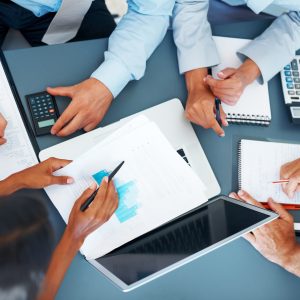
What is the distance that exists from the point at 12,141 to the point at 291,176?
671mm

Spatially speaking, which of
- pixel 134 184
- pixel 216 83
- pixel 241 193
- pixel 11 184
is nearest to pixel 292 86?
pixel 216 83

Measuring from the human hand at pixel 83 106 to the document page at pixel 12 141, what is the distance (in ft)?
0.24

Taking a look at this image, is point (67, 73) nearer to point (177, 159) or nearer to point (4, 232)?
point (177, 159)

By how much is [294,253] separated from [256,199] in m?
0.15

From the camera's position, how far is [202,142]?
1.00 meters

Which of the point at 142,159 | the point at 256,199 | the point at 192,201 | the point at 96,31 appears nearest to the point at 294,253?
the point at 256,199

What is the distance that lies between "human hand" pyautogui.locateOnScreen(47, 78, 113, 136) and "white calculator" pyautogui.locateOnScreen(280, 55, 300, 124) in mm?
475

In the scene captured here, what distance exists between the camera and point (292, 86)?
1.06m

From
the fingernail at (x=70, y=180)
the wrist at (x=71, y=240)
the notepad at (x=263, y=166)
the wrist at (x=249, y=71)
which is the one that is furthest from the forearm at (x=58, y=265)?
the wrist at (x=249, y=71)

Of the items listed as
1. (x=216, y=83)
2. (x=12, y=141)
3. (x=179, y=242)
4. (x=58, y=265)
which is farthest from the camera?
(x=216, y=83)

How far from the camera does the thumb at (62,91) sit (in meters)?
0.92

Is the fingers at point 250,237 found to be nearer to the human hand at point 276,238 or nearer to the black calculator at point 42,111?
the human hand at point 276,238

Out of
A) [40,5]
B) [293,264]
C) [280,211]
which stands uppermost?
[40,5]

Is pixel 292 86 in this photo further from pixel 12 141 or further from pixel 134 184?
pixel 12 141
